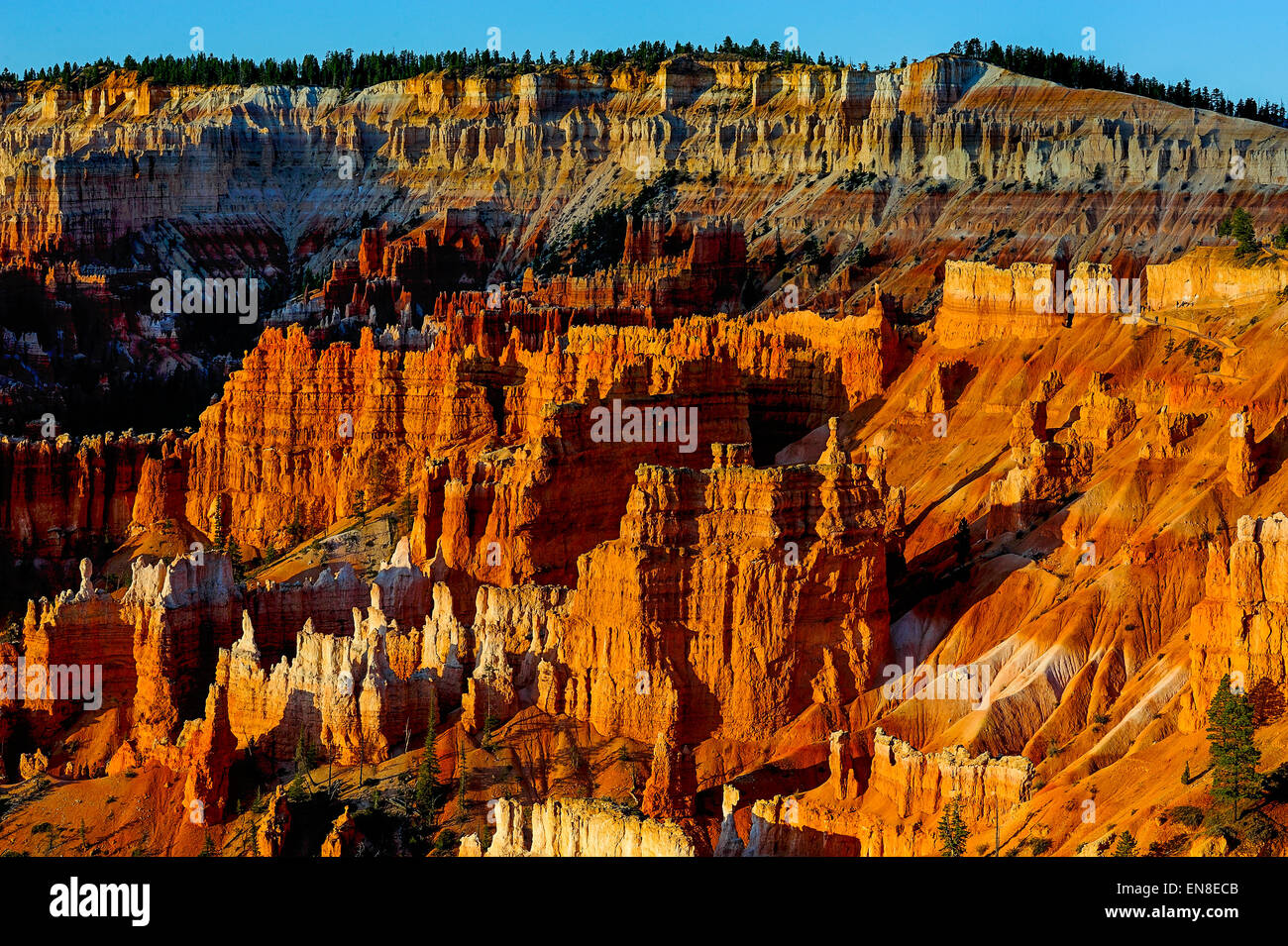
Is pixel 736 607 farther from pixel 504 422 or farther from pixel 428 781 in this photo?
pixel 504 422

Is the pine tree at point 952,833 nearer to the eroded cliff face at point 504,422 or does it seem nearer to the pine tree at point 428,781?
the pine tree at point 428,781

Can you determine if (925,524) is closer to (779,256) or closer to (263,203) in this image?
(779,256)

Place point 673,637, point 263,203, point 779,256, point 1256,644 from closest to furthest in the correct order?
point 1256,644 < point 673,637 < point 779,256 < point 263,203

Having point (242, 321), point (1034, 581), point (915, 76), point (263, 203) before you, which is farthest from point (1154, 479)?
point (263, 203)

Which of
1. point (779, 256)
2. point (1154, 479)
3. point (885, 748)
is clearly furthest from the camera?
point (779, 256)

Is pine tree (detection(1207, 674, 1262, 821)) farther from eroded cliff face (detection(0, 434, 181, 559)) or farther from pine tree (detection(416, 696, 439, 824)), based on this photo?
eroded cliff face (detection(0, 434, 181, 559))

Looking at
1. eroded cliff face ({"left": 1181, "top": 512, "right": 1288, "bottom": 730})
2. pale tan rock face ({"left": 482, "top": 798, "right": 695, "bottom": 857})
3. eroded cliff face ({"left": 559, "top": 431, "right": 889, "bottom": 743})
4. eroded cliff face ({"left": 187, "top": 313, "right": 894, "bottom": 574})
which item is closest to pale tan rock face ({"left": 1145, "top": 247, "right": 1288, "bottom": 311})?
eroded cliff face ({"left": 187, "top": 313, "right": 894, "bottom": 574})
